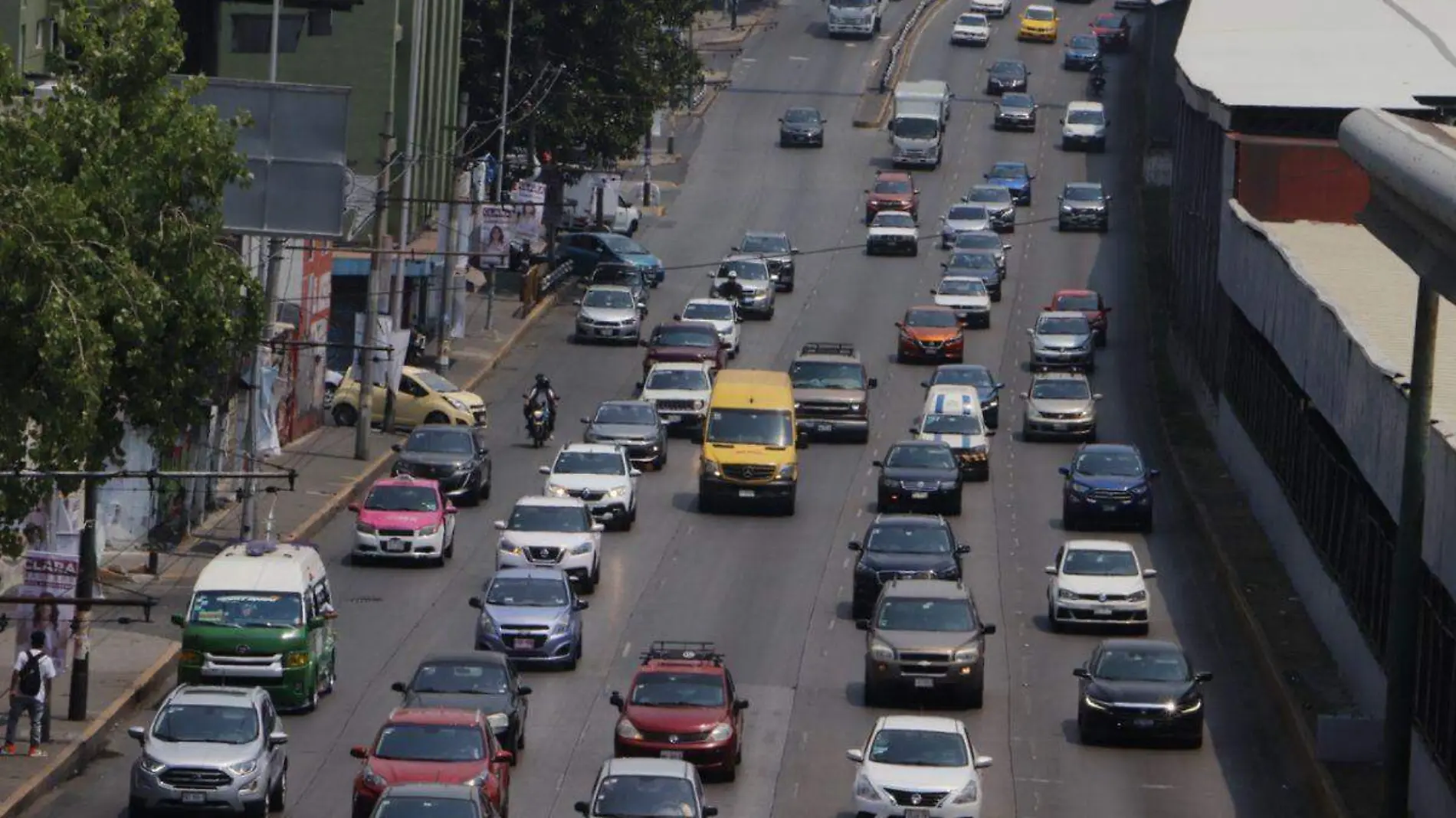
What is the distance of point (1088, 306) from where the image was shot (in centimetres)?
7344

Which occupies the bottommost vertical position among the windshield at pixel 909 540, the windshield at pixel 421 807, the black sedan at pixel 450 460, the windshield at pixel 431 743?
the black sedan at pixel 450 460

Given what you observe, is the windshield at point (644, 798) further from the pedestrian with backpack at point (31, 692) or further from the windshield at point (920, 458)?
the windshield at point (920, 458)

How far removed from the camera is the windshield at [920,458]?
5291cm

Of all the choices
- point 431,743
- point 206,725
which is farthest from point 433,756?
point 206,725

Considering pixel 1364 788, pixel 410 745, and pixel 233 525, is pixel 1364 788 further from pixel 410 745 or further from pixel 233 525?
pixel 233 525

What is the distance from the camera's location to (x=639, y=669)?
35906 mm

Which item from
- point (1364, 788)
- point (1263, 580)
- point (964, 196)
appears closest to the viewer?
point (1364, 788)

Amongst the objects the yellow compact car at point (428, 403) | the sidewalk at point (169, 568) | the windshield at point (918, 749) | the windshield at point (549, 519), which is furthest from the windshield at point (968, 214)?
the windshield at point (918, 749)

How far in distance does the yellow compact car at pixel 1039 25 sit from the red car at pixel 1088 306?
5328 centimetres

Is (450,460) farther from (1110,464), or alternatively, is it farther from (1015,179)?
(1015,179)

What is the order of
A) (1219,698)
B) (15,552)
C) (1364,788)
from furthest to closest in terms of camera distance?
(1219,698) → (1364,788) → (15,552)

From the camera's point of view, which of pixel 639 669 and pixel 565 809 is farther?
pixel 639 669

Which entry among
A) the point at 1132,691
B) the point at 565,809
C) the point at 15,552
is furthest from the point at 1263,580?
the point at 15,552

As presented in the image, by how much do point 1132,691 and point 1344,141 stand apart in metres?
8.09
